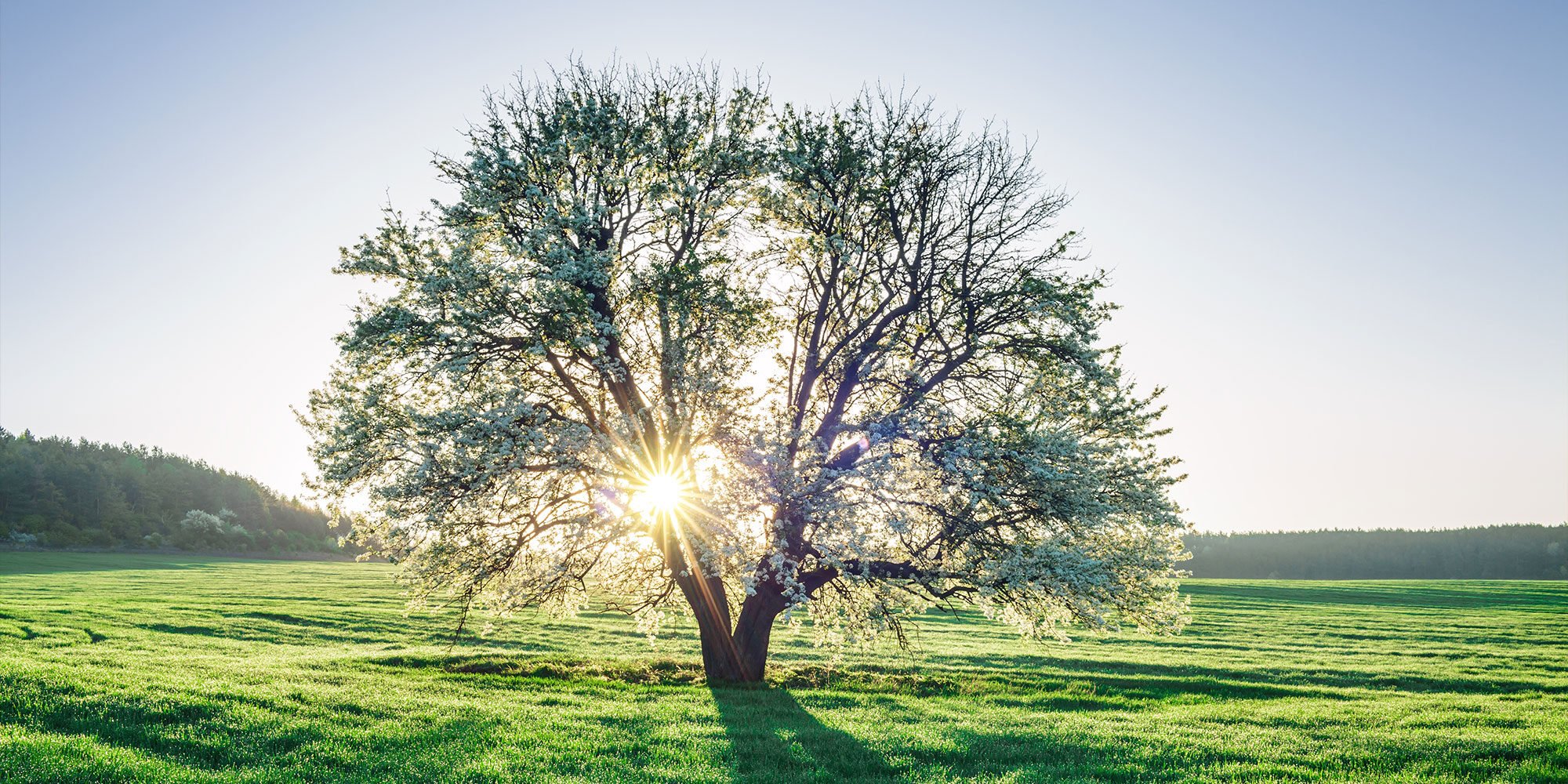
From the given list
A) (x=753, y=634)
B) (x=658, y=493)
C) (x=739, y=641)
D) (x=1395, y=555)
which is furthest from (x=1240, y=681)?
(x=1395, y=555)

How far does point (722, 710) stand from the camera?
16.2 meters

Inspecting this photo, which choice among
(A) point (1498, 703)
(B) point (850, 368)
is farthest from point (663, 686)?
(A) point (1498, 703)

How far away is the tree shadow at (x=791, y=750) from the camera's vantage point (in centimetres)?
1130

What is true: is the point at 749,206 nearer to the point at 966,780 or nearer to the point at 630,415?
the point at 630,415

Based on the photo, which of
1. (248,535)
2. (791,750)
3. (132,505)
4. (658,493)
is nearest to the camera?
(791,750)

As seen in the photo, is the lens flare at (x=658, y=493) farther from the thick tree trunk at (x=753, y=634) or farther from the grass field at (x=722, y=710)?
the thick tree trunk at (x=753, y=634)

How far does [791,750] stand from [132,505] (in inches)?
6415

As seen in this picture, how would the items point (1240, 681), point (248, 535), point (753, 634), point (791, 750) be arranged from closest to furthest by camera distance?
point (791, 750) → point (753, 634) → point (1240, 681) → point (248, 535)

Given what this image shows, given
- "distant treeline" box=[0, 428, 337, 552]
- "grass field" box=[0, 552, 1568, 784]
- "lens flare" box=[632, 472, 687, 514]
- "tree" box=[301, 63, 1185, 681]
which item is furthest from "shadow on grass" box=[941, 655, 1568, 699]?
"distant treeline" box=[0, 428, 337, 552]

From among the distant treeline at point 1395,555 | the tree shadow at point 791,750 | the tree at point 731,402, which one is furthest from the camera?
the distant treeline at point 1395,555

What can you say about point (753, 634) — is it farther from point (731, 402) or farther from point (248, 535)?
point (248, 535)

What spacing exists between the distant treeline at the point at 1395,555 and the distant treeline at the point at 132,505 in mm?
137083

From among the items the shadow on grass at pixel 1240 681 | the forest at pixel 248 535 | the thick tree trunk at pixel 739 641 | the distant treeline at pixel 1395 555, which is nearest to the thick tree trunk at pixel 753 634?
the thick tree trunk at pixel 739 641

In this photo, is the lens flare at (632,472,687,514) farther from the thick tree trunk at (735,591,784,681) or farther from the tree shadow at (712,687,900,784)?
the tree shadow at (712,687,900,784)
